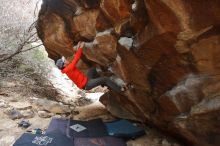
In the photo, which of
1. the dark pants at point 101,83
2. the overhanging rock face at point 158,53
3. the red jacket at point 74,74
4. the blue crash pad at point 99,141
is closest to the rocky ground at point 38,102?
the blue crash pad at point 99,141

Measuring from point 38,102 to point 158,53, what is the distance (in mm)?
4082

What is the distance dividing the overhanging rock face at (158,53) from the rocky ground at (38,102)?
561 millimetres

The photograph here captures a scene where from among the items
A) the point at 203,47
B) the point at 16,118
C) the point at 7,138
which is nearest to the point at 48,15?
the point at 16,118

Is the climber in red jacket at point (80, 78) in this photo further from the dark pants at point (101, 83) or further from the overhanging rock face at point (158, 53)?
the overhanging rock face at point (158, 53)

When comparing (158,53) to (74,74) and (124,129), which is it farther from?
(124,129)

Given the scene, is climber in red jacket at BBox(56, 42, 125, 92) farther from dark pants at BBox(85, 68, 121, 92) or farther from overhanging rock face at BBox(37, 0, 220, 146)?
overhanging rock face at BBox(37, 0, 220, 146)

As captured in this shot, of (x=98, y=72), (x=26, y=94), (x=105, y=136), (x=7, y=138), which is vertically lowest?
(x=105, y=136)

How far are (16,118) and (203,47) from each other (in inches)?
175

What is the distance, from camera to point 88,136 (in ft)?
18.2

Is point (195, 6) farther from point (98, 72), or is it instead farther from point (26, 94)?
point (26, 94)

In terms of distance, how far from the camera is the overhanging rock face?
3.59 metres

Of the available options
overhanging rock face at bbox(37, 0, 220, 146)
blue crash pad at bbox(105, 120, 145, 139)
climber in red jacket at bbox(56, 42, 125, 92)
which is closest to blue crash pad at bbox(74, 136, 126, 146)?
blue crash pad at bbox(105, 120, 145, 139)

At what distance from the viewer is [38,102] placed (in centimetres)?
731

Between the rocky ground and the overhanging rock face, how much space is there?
561 millimetres
